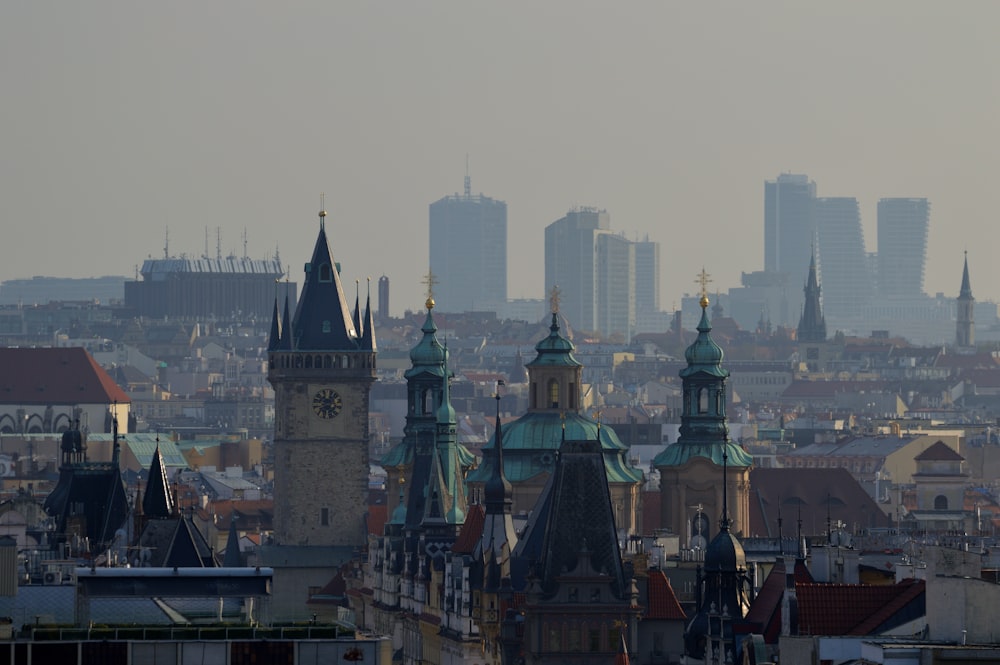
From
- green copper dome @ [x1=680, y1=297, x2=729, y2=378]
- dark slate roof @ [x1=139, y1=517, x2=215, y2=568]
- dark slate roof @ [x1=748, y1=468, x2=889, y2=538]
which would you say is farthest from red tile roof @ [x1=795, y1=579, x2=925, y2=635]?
dark slate roof @ [x1=748, y1=468, x2=889, y2=538]

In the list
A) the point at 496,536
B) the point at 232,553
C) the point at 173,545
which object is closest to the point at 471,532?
the point at 496,536

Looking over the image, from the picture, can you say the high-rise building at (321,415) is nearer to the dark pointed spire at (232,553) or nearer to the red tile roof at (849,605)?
the dark pointed spire at (232,553)

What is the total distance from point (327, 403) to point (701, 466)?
18.6m

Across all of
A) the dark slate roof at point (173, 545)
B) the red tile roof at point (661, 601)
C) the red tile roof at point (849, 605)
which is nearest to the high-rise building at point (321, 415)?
the dark slate roof at point (173, 545)

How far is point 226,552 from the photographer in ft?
457

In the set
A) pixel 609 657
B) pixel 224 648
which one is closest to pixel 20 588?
pixel 224 648

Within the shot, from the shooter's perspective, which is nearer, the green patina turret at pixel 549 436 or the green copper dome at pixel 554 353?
the green patina turret at pixel 549 436

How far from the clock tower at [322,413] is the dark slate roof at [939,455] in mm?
42180

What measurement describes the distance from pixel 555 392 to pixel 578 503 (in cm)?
3593

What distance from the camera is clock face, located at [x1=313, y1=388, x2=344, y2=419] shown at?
152875 mm

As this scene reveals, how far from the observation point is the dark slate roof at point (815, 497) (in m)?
162

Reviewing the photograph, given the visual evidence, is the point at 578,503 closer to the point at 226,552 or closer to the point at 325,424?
the point at 226,552

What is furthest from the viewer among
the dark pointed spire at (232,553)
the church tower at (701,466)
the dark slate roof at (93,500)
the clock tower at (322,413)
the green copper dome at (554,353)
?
the clock tower at (322,413)

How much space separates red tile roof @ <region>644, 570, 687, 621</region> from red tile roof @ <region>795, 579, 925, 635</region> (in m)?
35.3
